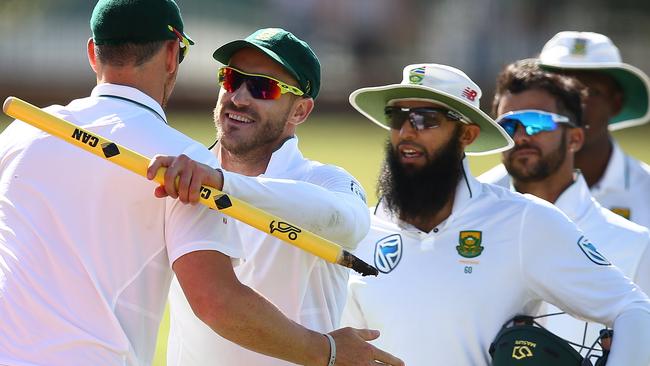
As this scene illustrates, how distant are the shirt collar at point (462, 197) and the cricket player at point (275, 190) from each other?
849 mm

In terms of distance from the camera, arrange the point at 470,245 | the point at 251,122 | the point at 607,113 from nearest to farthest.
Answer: the point at 251,122 < the point at 470,245 < the point at 607,113

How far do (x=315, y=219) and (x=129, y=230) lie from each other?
2.40 feet

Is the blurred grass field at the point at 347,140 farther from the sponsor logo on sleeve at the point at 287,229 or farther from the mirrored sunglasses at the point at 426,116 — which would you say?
the sponsor logo on sleeve at the point at 287,229

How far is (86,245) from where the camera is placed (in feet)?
13.1

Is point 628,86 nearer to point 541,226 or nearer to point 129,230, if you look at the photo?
point 541,226

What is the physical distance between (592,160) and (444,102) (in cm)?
227

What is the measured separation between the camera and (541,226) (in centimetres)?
554

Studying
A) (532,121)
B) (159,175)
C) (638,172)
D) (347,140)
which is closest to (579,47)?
(638,172)

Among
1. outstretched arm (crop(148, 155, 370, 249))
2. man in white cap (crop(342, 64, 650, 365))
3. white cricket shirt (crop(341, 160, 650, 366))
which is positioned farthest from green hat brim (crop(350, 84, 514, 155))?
outstretched arm (crop(148, 155, 370, 249))

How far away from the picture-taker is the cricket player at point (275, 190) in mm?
4484

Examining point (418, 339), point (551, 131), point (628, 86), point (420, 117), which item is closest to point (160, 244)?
point (418, 339)

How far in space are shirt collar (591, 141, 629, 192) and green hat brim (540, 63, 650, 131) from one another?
64cm

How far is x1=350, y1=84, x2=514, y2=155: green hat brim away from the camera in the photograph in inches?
234

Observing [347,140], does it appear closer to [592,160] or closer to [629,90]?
[629,90]
